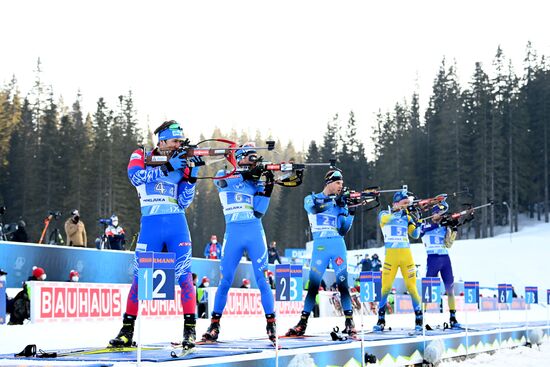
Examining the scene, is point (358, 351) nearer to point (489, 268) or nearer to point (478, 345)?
point (478, 345)

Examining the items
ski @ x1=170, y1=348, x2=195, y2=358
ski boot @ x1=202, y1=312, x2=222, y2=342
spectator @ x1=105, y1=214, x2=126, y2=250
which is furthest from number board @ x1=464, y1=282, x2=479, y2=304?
ski @ x1=170, y1=348, x2=195, y2=358

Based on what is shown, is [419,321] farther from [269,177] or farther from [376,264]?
[376,264]

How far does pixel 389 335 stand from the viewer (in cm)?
1466

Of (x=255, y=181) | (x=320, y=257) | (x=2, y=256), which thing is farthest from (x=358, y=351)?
(x=2, y=256)

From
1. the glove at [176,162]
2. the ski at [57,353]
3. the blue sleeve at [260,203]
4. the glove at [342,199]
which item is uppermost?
the glove at [176,162]

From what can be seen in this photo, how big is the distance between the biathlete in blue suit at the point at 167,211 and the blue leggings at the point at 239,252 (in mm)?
1759

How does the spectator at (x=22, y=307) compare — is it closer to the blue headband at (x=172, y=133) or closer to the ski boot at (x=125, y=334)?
the ski boot at (x=125, y=334)

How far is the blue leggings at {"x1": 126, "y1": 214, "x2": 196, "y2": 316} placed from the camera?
29.9 feet

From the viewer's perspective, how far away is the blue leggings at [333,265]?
1338 centimetres

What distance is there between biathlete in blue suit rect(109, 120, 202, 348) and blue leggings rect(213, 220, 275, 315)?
1759mm

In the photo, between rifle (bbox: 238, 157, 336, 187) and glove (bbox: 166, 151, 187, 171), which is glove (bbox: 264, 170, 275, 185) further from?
glove (bbox: 166, 151, 187, 171)

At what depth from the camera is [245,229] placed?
11156mm

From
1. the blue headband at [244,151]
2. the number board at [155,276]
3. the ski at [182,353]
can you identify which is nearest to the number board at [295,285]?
the blue headband at [244,151]

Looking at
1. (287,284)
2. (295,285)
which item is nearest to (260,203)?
(287,284)
